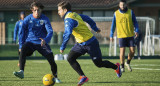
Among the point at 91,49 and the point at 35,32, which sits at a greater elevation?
the point at 35,32

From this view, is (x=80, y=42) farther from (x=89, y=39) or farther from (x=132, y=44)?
(x=132, y=44)

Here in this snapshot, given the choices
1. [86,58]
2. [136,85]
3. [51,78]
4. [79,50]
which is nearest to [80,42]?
[79,50]

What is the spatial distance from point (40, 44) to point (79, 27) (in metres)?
1.43

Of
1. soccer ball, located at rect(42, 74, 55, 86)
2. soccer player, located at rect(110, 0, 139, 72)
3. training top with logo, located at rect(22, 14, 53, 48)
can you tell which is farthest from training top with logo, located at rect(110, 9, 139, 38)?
soccer ball, located at rect(42, 74, 55, 86)

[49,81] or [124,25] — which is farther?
[124,25]

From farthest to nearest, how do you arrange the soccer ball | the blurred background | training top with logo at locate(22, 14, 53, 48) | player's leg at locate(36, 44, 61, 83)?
the blurred background < training top with logo at locate(22, 14, 53, 48) < player's leg at locate(36, 44, 61, 83) < the soccer ball

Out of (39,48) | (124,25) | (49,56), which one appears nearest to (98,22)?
(124,25)

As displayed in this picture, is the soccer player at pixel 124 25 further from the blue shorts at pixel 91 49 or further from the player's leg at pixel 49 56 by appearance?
the blue shorts at pixel 91 49

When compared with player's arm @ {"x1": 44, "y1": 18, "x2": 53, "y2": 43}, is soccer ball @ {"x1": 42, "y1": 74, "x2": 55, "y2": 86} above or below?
below

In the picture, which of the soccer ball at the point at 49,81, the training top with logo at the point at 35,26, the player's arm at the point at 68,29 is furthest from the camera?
the training top with logo at the point at 35,26

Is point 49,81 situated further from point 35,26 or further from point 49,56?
point 35,26

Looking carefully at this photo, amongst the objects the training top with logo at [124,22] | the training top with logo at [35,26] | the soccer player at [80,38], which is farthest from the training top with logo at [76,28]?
the training top with logo at [124,22]

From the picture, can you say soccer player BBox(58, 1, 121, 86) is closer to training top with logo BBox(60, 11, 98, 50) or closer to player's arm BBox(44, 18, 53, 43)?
training top with logo BBox(60, 11, 98, 50)

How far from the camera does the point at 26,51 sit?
902 cm
